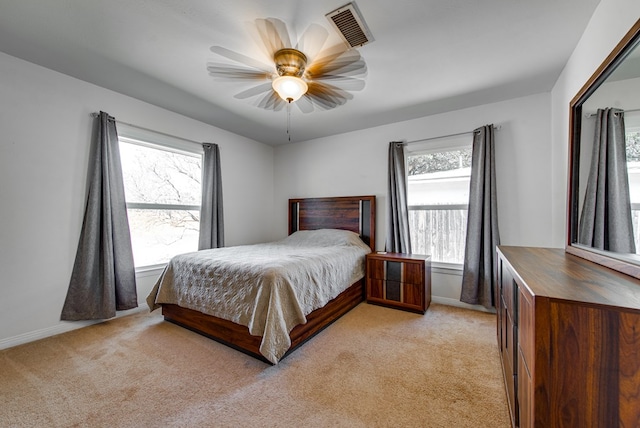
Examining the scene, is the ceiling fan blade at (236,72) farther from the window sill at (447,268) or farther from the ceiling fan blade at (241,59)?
the window sill at (447,268)

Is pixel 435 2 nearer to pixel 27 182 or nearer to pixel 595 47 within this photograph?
pixel 595 47

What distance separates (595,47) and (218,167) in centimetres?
386

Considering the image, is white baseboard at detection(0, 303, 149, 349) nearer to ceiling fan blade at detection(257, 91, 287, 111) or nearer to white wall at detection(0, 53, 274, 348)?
white wall at detection(0, 53, 274, 348)

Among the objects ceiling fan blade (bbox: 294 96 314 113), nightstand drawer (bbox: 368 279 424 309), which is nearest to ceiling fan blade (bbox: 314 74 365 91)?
ceiling fan blade (bbox: 294 96 314 113)

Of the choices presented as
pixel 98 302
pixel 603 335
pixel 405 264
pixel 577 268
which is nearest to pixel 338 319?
pixel 405 264

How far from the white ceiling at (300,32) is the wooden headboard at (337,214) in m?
1.44

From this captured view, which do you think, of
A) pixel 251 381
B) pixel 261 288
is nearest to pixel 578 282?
pixel 261 288

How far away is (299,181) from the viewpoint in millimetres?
4504

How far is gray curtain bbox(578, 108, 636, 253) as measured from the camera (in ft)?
3.96

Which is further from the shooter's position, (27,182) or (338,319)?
(338,319)

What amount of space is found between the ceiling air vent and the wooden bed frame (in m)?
2.14

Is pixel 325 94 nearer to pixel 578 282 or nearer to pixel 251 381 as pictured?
pixel 578 282

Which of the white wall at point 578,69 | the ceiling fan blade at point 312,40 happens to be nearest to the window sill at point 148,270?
the ceiling fan blade at point 312,40

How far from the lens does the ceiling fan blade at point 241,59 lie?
1955 mm
